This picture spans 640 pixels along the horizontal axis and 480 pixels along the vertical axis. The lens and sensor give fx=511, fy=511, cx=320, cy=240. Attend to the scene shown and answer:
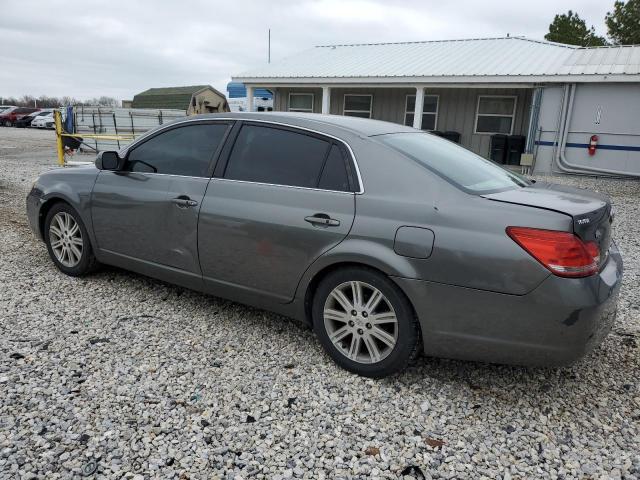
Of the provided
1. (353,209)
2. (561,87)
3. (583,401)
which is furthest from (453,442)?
(561,87)

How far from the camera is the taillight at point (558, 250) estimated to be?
248 centimetres


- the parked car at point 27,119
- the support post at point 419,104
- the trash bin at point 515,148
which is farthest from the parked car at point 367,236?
→ the parked car at point 27,119

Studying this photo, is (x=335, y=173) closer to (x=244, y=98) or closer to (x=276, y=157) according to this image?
(x=276, y=157)

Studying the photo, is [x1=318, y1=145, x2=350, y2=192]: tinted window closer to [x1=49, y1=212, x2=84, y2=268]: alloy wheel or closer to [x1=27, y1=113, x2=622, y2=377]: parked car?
[x1=27, y1=113, x2=622, y2=377]: parked car

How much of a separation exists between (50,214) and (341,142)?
2.99m

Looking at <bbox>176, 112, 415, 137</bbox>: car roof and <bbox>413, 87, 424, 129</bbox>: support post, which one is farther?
<bbox>413, 87, 424, 129</bbox>: support post

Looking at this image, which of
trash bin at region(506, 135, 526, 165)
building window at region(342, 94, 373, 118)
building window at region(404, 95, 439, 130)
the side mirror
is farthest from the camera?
building window at region(342, 94, 373, 118)

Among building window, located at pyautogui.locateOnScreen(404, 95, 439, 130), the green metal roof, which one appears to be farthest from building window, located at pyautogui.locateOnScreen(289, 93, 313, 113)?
the green metal roof

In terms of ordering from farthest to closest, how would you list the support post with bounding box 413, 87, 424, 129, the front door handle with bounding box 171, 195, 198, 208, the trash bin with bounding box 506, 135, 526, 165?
the support post with bounding box 413, 87, 424, 129, the trash bin with bounding box 506, 135, 526, 165, the front door handle with bounding box 171, 195, 198, 208

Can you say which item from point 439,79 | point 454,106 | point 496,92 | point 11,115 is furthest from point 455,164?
point 11,115

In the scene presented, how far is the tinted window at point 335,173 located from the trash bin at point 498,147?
13.6m

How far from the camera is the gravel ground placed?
2.36m

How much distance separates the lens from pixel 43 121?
35.4m

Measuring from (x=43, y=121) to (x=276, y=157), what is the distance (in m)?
37.9
